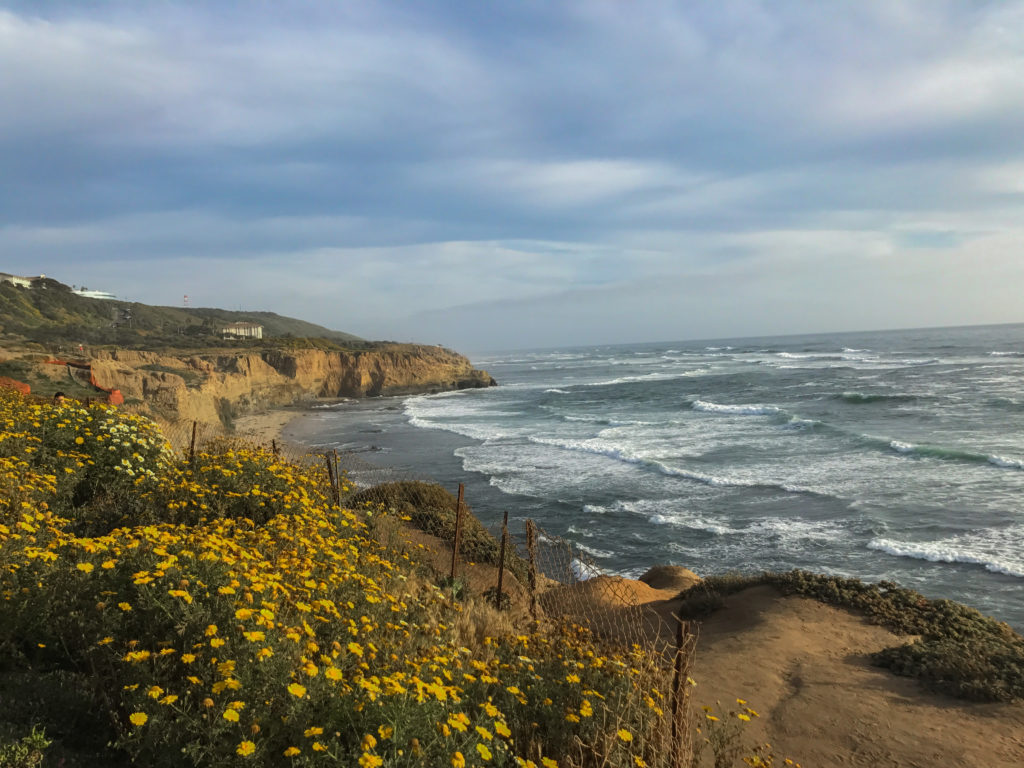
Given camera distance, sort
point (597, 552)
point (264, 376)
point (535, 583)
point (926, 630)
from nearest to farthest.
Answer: point (926, 630) → point (535, 583) → point (597, 552) → point (264, 376)

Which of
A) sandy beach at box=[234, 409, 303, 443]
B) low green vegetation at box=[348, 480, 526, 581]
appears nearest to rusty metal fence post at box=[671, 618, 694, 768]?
low green vegetation at box=[348, 480, 526, 581]

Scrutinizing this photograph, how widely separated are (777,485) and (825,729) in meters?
16.0

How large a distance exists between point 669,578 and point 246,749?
1190 cm

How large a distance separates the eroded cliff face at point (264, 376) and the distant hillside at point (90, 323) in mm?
8488

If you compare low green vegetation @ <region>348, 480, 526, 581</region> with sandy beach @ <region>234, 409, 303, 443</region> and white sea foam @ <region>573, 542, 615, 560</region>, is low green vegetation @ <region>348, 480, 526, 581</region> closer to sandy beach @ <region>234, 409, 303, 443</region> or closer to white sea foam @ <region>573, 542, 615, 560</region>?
white sea foam @ <region>573, 542, 615, 560</region>

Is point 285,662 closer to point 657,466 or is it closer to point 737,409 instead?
point 657,466

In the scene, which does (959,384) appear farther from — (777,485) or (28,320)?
(28,320)

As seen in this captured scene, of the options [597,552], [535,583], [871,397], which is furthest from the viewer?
[871,397]

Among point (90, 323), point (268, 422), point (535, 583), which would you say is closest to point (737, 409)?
point (268, 422)

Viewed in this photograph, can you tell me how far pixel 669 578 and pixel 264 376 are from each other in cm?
4922

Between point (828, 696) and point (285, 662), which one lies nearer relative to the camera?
point (285, 662)

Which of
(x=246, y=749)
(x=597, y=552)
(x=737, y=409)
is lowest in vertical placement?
(x=597, y=552)

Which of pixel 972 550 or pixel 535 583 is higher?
pixel 535 583

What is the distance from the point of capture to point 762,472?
79.0 ft
